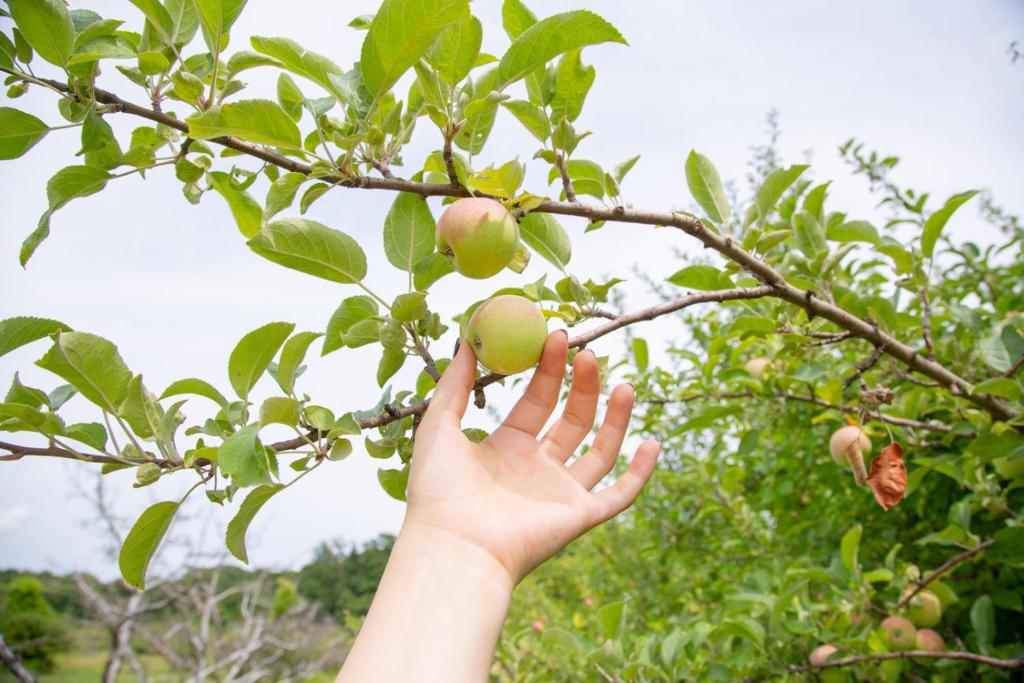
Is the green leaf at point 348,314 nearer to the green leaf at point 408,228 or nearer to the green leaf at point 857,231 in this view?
the green leaf at point 408,228

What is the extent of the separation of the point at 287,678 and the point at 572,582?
381 inches

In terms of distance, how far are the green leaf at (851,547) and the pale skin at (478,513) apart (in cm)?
114

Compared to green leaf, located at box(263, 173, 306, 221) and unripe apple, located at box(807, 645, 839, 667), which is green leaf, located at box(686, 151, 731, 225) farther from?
unripe apple, located at box(807, 645, 839, 667)

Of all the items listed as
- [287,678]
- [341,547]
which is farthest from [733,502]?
[341,547]

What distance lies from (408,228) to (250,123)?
0.98 feet

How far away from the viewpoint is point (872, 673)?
1.98 meters

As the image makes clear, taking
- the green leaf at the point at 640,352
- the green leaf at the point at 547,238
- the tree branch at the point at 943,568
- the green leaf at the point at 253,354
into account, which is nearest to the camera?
the green leaf at the point at 253,354

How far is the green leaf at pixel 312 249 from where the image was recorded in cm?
92

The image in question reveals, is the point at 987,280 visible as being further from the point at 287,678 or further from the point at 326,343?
the point at 287,678

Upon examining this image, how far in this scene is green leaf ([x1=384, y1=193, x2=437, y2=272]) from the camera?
104 centimetres

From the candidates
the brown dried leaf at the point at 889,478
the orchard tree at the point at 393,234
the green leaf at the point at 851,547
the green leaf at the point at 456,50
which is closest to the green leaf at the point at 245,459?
the orchard tree at the point at 393,234

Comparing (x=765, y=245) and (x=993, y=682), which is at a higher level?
(x=765, y=245)

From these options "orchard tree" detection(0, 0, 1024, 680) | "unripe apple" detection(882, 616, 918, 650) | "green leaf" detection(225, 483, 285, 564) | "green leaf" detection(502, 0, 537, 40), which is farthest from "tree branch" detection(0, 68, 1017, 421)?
"unripe apple" detection(882, 616, 918, 650)

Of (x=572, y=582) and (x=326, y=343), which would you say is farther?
(x=572, y=582)
